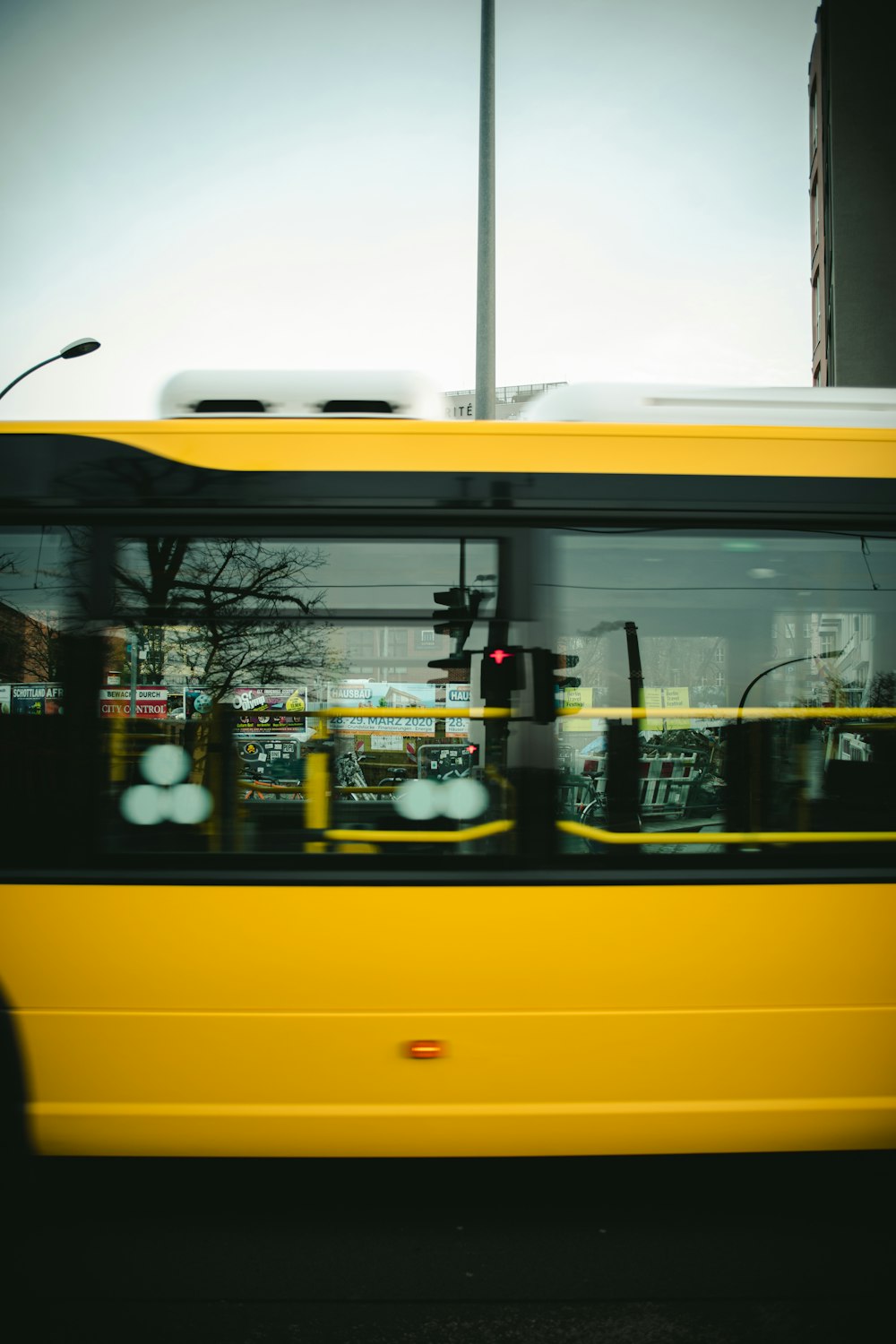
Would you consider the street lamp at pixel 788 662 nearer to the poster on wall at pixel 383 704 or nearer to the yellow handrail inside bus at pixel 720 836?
the yellow handrail inside bus at pixel 720 836

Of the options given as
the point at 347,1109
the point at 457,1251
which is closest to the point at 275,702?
the point at 347,1109

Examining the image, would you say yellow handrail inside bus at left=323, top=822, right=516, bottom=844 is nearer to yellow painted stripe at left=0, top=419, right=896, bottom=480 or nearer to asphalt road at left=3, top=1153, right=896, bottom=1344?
yellow painted stripe at left=0, top=419, right=896, bottom=480

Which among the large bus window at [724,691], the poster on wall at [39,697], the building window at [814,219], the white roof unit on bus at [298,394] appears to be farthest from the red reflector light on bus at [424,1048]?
the building window at [814,219]

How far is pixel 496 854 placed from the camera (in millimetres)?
3168

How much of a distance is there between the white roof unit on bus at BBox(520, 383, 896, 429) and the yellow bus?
26cm

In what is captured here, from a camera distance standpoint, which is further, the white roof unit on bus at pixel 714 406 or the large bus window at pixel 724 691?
the white roof unit on bus at pixel 714 406

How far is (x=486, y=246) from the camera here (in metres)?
7.25

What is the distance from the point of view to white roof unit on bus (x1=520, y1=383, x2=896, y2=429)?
3484 mm

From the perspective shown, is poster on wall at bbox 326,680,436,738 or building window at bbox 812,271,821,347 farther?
building window at bbox 812,271,821,347

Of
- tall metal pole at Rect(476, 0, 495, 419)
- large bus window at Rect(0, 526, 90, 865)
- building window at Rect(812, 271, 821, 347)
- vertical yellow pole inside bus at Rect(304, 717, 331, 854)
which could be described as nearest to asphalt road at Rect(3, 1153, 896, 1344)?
large bus window at Rect(0, 526, 90, 865)

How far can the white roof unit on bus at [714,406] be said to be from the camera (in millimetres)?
3484

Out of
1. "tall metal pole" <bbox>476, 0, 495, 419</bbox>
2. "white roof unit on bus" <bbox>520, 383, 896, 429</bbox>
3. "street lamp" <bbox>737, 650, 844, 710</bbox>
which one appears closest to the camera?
"street lamp" <bbox>737, 650, 844, 710</bbox>

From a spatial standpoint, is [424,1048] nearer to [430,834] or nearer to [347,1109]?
[347,1109]

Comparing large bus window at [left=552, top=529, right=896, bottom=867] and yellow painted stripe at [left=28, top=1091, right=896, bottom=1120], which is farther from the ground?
large bus window at [left=552, top=529, right=896, bottom=867]
